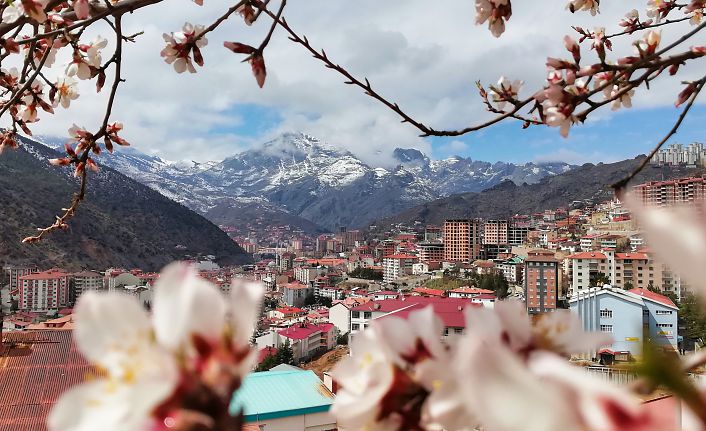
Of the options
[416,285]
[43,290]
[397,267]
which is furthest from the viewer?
[397,267]

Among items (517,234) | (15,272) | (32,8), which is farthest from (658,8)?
(517,234)

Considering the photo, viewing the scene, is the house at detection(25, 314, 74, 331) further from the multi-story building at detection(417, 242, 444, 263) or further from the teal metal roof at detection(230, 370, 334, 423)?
the multi-story building at detection(417, 242, 444, 263)

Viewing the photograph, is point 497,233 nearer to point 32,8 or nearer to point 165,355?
point 32,8

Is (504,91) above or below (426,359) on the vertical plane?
above

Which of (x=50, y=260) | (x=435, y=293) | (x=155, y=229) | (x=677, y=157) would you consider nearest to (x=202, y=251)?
(x=155, y=229)

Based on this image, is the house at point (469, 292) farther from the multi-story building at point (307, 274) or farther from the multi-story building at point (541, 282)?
the multi-story building at point (307, 274)

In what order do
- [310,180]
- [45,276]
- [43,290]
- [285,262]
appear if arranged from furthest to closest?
[310,180] < [285,262] < [45,276] < [43,290]
